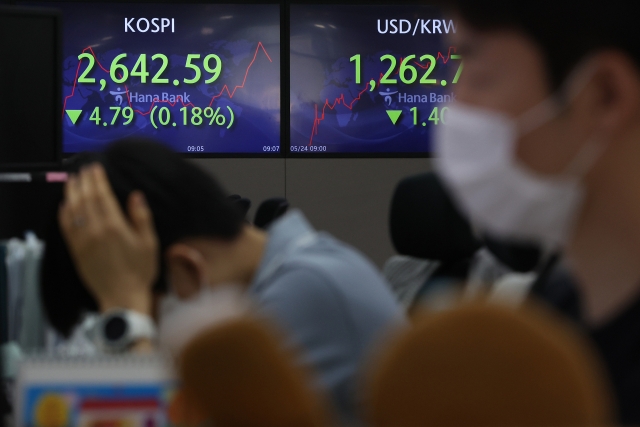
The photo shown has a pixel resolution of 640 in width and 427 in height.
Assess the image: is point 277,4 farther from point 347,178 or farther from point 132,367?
point 132,367

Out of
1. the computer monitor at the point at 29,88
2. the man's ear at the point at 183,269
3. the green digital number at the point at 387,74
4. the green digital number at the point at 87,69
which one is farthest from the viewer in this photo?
the green digital number at the point at 387,74

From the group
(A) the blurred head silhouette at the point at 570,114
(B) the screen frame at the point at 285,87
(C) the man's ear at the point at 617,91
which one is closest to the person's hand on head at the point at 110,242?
(A) the blurred head silhouette at the point at 570,114

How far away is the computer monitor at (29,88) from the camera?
1.86 meters

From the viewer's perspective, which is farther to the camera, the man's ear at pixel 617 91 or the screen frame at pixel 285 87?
the screen frame at pixel 285 87

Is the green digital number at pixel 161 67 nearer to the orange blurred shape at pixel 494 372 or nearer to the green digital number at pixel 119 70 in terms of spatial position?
the green digital number at pixel 119 70

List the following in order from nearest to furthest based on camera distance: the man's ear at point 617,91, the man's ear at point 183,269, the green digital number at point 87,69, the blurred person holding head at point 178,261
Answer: the man's ear at point 617,91 < the blurred person holding head at point 178,261 < the man's ear at point 183,269 < the green digital number at point 87,69

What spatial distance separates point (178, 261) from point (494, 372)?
94 cm

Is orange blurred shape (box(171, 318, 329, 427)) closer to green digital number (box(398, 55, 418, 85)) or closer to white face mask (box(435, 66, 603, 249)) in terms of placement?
white face mask (box(435, 66, 603, 249))

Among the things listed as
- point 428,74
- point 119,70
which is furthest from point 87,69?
point 428,74

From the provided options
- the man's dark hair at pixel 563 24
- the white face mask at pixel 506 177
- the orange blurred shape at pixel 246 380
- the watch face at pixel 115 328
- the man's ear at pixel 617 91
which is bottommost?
the watch face at pixel 115 328

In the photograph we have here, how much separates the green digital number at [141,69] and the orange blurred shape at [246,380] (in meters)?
4.73

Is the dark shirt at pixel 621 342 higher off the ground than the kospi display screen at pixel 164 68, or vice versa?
the kospi display screen at pixel 164 68

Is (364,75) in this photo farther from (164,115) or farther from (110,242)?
(110,242)

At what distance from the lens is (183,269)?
116cm
